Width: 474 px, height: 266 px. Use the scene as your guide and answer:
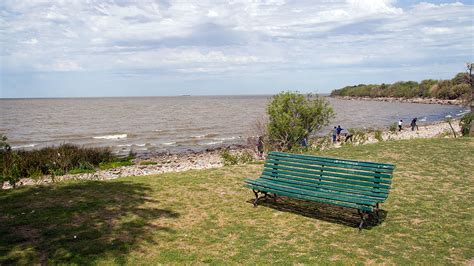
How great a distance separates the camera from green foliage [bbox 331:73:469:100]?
100500 mm

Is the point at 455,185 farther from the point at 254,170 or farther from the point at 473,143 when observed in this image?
the point at 473,143

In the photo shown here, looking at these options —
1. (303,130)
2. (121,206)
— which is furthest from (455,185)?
(303,130)

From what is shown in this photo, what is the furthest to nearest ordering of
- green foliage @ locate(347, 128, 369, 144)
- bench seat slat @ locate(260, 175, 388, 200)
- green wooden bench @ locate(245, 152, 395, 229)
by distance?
green foliage @ locate(347, 128, 369, 144) < bench seat slat @ locate(260, 175, 388, 200) < green wooden bench @ locate(245, 152, 395, 229)

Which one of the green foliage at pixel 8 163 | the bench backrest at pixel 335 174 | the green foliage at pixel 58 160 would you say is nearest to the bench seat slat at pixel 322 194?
the bench backrest at pixel 335 174

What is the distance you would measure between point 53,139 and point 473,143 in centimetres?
3466

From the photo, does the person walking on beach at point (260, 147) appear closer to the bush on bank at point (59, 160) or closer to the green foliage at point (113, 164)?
the bush on bank at point (59, 160)

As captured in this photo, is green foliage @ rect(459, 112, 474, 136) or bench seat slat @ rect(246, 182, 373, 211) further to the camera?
green foliage @ rect(459, 112, 474, 136)

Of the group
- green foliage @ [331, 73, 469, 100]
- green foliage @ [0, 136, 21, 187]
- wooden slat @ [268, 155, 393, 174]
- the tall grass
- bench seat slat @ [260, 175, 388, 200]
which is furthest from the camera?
green foliage @ [331, 73, 469, 100]

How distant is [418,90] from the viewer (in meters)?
124

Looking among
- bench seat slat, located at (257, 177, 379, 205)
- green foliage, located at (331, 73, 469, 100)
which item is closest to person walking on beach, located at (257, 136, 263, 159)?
bench seat slat, located at (257, 177, 379, 205)

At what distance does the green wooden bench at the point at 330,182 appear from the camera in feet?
22.7

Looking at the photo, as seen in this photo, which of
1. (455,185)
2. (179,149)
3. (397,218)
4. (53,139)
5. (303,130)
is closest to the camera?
(397,218)

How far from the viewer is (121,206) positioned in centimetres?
785

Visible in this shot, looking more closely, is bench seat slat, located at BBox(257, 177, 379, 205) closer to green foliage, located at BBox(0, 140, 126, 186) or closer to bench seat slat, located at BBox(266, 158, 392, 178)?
bench seat slat, located at BBox(266, 158, 392, 178)
